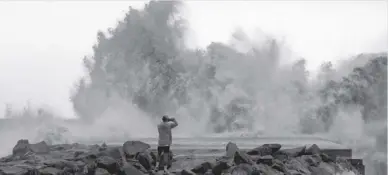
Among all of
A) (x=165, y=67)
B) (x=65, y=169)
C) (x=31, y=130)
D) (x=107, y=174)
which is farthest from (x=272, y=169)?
(x=165, y=67)

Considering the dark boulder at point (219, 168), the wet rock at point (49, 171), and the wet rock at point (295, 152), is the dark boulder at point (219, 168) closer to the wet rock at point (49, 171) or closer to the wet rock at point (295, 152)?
the wet rock at point (295, 152)

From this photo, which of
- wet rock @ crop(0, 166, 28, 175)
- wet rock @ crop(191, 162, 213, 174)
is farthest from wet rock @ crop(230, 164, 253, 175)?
wet rock @ crop(0, 166, 28, 175)

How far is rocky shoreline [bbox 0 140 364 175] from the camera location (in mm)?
8789

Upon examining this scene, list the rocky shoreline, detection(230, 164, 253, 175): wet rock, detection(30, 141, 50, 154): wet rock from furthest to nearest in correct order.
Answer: detection(30, 141, 50, 154): wet rock < the rocky shoreline < detection(230, 164, 253, 175): wet rock

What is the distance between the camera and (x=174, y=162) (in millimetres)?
10570

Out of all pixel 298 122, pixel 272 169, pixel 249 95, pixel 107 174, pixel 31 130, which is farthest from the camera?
pixel 249 95

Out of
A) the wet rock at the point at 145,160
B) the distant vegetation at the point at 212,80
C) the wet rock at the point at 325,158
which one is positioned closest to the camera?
the wet rock at the point at 145,160

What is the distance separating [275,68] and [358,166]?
52.6 feet

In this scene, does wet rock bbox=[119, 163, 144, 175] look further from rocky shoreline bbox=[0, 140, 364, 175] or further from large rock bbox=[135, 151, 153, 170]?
large rock bbox=[135, 151, 153, 170]

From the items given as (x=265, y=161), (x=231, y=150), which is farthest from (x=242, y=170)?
(x=231, y=150)

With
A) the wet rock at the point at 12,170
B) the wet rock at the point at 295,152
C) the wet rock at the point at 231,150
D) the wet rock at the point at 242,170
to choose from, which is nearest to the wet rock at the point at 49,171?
the wet rock at the point at 12,170

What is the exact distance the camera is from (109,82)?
100 ft

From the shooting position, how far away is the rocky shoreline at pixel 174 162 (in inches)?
346

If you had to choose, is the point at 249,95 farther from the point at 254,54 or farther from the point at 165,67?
the point at 165,67
